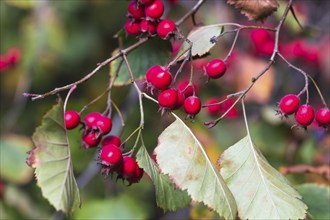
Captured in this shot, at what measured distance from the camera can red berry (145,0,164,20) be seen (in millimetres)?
1365

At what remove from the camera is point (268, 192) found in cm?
123

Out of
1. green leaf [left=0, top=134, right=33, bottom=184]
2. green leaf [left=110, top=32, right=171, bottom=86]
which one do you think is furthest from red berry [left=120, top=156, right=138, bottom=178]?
green leaf [left=0, top=134, right=33, bottom=184]

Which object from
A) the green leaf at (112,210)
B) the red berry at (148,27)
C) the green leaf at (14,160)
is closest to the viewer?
the red berry at (148,27)

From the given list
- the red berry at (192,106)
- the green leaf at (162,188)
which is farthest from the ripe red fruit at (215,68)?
the green leaf at (162,188)

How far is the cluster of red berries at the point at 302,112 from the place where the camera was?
130 cm

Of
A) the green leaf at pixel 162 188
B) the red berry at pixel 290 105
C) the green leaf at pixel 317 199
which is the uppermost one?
the red berry at pixel 290 105

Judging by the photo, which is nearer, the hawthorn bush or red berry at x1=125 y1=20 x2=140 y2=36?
the hawthorn bush

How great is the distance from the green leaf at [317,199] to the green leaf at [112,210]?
101 cm

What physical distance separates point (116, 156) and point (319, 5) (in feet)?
9.27

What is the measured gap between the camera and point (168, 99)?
122cm

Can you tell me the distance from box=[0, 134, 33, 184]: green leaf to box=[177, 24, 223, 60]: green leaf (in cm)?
179

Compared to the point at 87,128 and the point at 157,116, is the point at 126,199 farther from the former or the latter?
the point at 87,128

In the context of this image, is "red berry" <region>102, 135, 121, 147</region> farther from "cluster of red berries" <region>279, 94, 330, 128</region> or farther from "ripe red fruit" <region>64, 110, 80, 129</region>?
"cluster of red berries" <region>279, 94, 330, 128</region>

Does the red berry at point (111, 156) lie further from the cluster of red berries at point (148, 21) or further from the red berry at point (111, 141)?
the cluster of red berries at point (148, 21)
